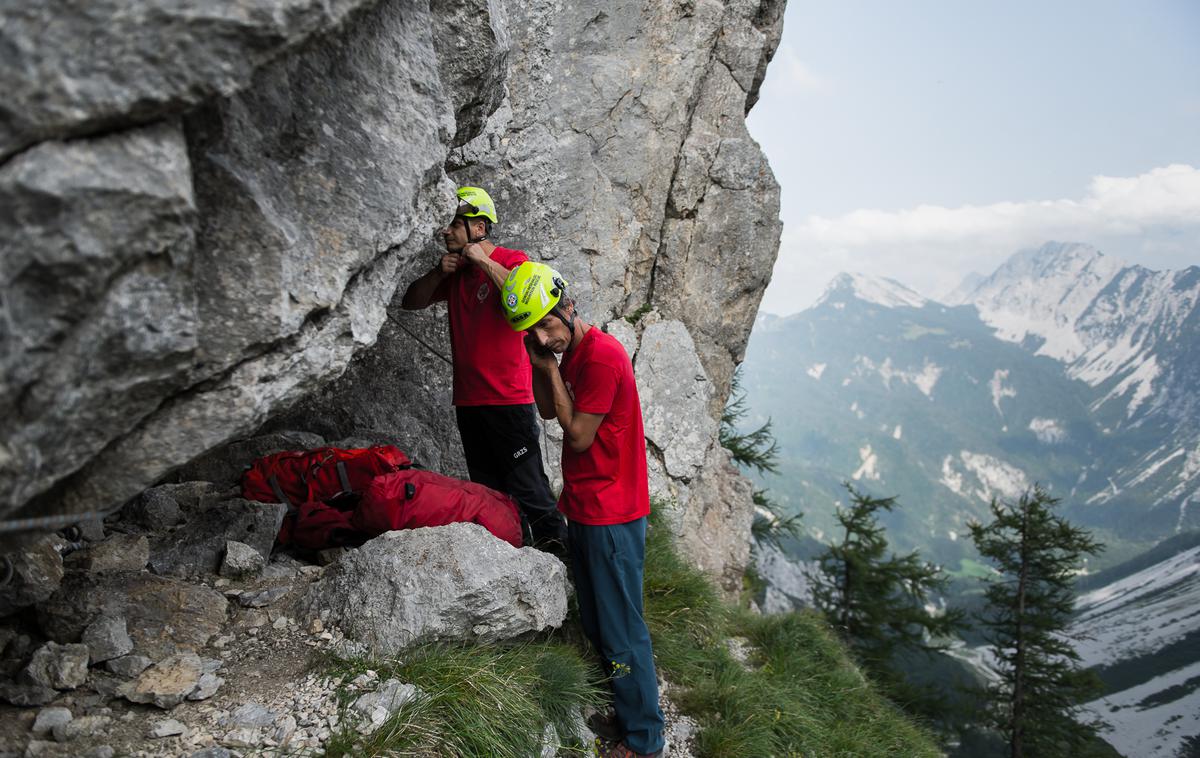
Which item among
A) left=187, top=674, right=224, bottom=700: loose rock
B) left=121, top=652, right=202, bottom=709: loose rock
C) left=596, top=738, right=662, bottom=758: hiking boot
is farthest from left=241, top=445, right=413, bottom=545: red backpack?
left=596, top=738, right=662, bottom=758: hiking boot

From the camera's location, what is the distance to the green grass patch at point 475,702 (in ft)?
16.7

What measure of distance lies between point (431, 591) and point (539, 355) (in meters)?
2.18

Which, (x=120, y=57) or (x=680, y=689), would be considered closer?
(x=120, y=57)

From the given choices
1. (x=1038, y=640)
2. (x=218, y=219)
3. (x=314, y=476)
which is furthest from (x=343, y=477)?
(x=1038, y=640)

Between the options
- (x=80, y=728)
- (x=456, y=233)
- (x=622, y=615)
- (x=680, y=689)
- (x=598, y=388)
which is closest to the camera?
(x=80, y=728)

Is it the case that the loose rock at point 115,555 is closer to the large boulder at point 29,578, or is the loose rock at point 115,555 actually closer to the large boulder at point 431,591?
the large boulder at point 29,578

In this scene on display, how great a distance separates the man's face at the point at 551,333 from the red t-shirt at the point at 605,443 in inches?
5.7

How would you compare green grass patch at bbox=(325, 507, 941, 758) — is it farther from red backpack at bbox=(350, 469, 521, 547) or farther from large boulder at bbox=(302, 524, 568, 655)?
red backpack at bbox=(350, 469, 521, 547)

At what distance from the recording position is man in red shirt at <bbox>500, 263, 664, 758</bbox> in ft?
19.5

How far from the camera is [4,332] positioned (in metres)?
3.00

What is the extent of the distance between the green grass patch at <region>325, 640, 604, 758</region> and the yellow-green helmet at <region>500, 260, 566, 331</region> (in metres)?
2.79

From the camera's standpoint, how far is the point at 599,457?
6098mm

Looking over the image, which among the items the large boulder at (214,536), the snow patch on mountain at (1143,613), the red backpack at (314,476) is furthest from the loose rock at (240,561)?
the snow patch on mountain at (1143,613)

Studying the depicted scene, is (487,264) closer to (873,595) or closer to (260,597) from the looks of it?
(260,597)
